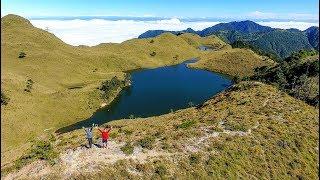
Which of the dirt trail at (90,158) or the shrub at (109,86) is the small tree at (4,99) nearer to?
the shrub at (109,86)

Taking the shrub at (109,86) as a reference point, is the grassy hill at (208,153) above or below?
above

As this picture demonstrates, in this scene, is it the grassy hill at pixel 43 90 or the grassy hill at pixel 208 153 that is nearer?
the grassy hill at pixel 208 153

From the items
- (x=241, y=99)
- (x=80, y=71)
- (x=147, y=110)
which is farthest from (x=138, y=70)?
(x=241, y=99)

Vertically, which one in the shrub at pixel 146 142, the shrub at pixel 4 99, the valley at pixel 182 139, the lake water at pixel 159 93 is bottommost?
the lake water at pixel 159 93

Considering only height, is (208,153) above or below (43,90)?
above

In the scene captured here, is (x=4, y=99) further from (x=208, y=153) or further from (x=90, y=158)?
(x=208, y=153)

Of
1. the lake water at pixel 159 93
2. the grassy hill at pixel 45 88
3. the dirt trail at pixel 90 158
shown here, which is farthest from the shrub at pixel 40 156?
the lake water at pixel 159 93

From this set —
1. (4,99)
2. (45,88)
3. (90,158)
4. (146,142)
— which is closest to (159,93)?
(45,88)
